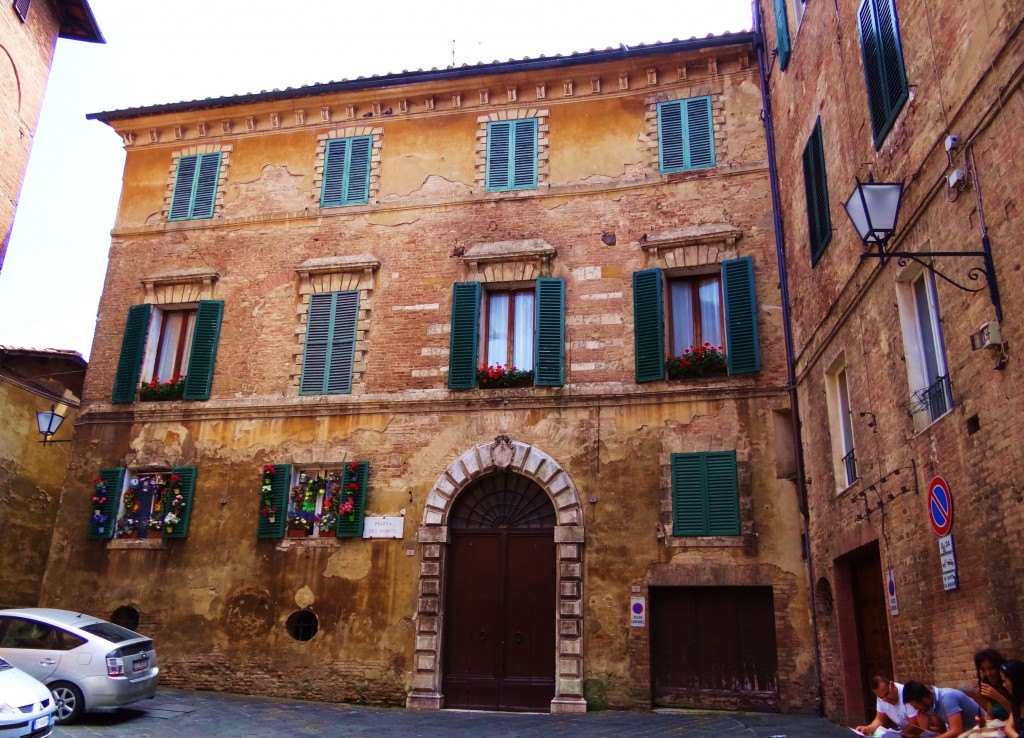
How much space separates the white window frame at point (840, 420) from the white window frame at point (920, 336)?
1.98m

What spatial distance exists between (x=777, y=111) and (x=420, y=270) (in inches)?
253

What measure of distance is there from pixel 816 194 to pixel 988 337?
17.1 feet

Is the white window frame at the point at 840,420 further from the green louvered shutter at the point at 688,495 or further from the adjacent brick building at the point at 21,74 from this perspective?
the adjacent brick building at the point at 21,74

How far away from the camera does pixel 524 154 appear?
15273mm

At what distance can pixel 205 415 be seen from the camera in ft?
49.2

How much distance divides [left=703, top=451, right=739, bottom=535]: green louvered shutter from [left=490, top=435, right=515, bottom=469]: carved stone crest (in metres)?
2.99

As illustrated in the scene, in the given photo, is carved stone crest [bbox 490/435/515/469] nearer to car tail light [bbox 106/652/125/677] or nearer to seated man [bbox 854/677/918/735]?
car tail light [bbox 106/652/125/677]

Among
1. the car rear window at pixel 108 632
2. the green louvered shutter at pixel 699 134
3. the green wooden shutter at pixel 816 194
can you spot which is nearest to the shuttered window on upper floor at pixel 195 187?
the car rear window at pixel 108 632

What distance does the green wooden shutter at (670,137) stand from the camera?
14.6m

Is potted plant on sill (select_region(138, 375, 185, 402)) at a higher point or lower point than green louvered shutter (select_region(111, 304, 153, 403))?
lower

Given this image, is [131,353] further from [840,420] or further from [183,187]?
[840,420]

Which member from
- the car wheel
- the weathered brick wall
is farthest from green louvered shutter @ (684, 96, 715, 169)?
the weathered brick wall

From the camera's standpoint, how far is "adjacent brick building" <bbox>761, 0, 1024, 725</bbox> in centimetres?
665

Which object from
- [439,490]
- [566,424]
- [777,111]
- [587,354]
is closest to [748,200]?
[777,111]
